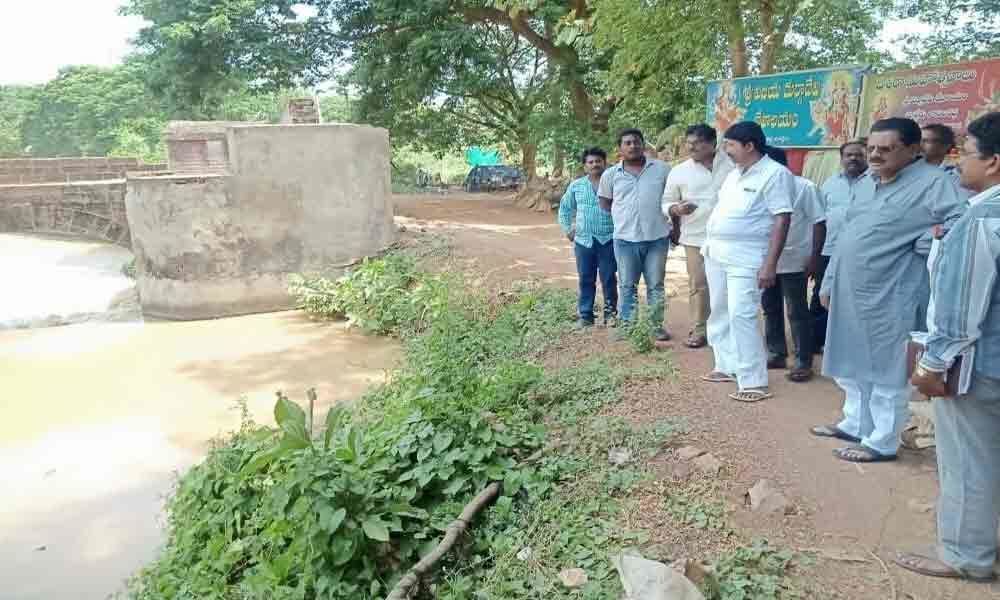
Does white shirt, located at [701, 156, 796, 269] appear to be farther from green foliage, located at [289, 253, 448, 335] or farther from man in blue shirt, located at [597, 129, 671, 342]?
green foliage, located at [289, 253, 448, 335]

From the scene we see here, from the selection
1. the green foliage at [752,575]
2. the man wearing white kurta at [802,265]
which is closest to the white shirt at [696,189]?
the man wearing white kurta at [802,265]

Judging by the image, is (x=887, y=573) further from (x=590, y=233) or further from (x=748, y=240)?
(x=590, y=233)

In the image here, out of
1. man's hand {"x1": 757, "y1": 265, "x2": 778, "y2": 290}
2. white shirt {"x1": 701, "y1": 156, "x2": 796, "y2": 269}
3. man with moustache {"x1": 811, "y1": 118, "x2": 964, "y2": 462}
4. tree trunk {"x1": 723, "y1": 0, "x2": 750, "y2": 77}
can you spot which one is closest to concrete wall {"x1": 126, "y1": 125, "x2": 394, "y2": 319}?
tree trunk {"x1": 723, "y1": 0, "x2": 750, "y2": 77}

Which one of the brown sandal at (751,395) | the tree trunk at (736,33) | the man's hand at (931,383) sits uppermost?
the tree trunk at (736,33)

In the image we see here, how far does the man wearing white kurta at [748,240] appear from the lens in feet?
13.1

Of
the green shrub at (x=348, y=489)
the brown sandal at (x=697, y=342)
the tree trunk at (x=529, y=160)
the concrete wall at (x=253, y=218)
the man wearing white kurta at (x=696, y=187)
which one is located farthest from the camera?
the tree trunk at (x=529, y=160)

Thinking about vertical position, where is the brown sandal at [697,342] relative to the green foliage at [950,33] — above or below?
below

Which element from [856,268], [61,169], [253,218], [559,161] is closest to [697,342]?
[856,268]

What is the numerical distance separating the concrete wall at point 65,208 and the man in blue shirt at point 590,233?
9.56 m

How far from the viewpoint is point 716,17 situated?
7.34 metres

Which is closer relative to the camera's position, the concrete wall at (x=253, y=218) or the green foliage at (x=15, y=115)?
the concrete wall at (x=253, y=218)

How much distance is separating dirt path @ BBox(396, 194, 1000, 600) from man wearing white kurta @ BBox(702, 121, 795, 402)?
9.8 inches

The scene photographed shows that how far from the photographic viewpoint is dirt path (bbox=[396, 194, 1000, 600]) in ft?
8.79

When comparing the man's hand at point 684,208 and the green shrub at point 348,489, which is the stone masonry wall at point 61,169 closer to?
the green shrub at point 348,489
